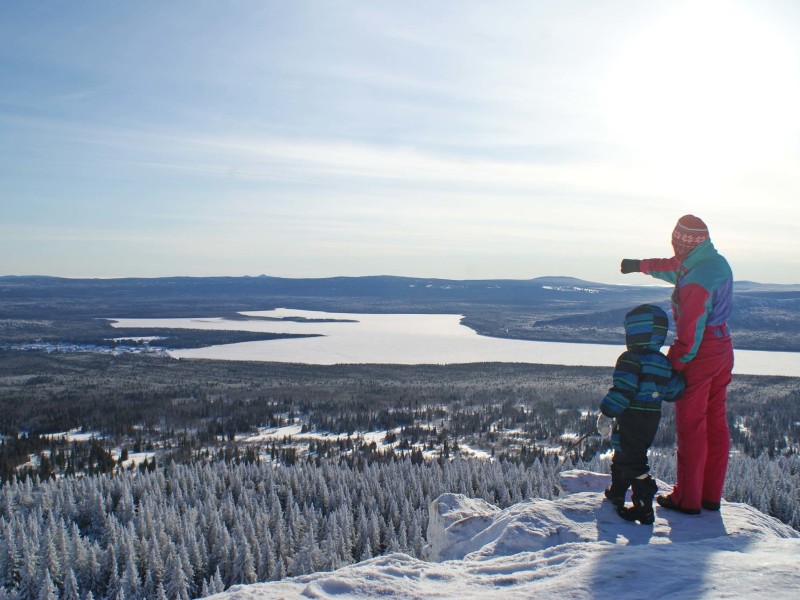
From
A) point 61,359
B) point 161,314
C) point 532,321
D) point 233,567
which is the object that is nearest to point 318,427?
point 233,567

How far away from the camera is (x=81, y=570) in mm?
6738

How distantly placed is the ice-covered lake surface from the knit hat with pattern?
103 ft

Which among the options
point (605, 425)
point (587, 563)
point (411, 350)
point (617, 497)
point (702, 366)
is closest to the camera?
point (587, 563)

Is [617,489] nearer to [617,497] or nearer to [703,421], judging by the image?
[617,497]

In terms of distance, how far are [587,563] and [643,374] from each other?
5.81 feet

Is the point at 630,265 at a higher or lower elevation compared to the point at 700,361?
higher

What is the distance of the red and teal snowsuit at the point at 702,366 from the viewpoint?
187 inches

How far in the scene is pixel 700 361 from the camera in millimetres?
4816

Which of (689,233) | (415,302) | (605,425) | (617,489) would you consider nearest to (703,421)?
(605,425)

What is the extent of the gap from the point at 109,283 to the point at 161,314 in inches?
3676

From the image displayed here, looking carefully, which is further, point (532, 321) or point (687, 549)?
point (532, 321)

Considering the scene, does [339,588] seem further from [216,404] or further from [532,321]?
[532,321]

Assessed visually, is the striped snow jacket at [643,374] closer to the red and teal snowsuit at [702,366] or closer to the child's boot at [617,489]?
the red and teal snowsuit at [702,366]

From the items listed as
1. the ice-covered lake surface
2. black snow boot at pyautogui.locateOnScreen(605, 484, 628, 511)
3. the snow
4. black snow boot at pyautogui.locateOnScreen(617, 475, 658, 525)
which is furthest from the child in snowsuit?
the ice-covered lake surface
